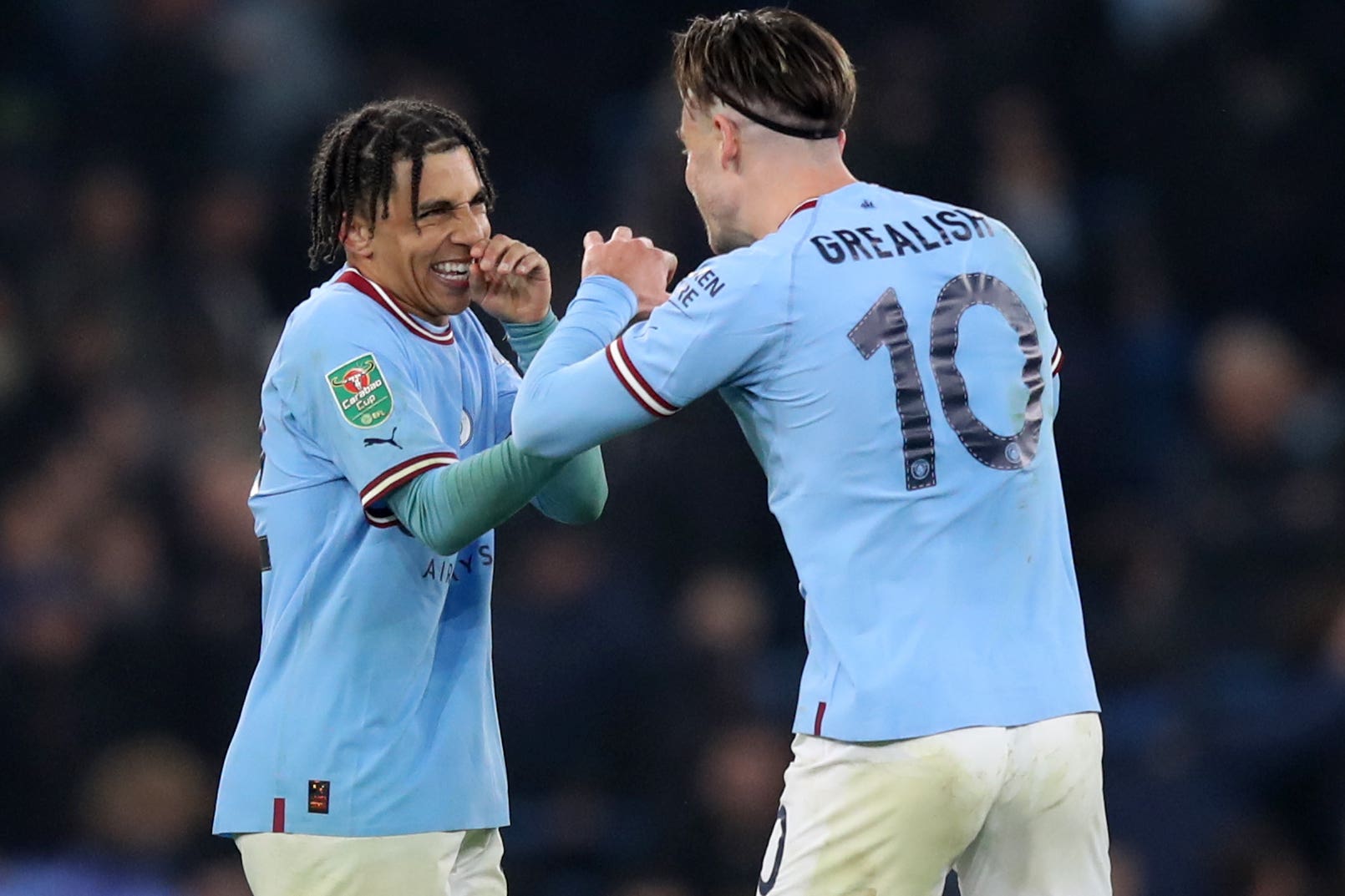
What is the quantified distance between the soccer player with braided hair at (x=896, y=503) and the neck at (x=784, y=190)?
1.4 inches

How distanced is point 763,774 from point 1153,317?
2.55 metres

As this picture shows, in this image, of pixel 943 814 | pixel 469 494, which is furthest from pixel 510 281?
pixel 943 814

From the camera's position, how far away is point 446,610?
3.15m

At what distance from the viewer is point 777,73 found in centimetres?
280

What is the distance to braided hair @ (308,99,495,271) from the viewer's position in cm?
320

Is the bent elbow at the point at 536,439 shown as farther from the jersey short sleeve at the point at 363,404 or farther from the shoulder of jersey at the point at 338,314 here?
the shoulder of jersey at the point at 338,314

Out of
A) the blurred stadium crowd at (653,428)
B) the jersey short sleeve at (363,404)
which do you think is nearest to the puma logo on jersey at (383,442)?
the jersey short sleeve at (363,404)

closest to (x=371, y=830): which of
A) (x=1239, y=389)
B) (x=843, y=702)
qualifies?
(x=843, y=702)

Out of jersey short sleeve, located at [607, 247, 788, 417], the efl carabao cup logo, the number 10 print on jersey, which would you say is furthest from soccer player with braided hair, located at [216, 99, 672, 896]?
the number 10 print on jersey

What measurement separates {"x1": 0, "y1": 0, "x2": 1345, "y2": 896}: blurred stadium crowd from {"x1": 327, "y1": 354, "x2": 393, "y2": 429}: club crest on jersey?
323 cm

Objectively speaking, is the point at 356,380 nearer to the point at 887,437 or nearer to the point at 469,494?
the point at 469,494

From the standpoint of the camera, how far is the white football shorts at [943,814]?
2570mm

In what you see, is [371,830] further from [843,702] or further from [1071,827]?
[1071,827]

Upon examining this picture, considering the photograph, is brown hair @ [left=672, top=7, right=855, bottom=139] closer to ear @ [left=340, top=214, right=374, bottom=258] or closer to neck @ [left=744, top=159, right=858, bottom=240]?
neck @ [left=744, top=159, right=858, bottom=240]
